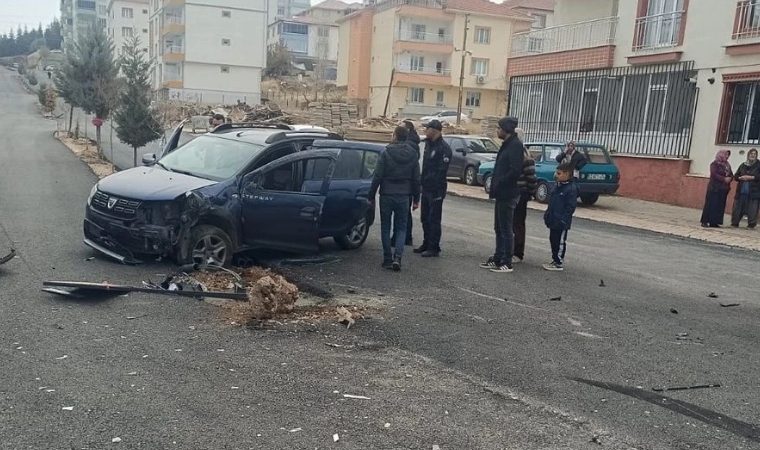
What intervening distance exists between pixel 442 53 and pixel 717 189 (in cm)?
4606

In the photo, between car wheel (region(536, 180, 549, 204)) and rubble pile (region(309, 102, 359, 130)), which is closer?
car wheel (region(536, 180, 549, 204))

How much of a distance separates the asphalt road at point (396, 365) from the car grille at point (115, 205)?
0.65m

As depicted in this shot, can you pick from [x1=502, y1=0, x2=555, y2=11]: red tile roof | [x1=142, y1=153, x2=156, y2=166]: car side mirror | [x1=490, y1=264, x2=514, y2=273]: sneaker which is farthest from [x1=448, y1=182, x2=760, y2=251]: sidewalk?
[x1=502, y1=0, x2=555, y2=11]: red tile roof

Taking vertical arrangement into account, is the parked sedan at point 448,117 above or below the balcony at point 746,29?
below

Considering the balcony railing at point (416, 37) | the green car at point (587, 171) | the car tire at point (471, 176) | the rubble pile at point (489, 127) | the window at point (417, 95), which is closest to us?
the green car at point (587, 171)

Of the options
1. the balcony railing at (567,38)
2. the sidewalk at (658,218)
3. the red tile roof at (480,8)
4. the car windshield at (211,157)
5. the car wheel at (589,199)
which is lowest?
the sidewalk at (658,218)

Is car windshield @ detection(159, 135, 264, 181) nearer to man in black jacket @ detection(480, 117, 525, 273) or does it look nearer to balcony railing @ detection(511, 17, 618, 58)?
man in black jacket @ detection(480, 117, 525, 273)

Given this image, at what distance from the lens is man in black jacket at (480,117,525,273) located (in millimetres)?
8266

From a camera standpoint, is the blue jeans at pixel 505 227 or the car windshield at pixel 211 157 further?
the blue jeans at pixel 505 227

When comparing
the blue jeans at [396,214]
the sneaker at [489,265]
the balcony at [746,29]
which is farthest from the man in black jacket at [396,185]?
the balcony at [746,29]

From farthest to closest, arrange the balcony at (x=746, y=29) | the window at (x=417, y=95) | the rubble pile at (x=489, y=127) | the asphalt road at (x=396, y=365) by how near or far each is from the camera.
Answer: the window at (x=417, y=95) < the rubble pile at (x=489, y=127) < the balcony at (x=746, y=29) < the asphalt road at (x=396, y=365)

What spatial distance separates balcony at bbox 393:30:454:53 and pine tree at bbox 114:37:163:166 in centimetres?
4134

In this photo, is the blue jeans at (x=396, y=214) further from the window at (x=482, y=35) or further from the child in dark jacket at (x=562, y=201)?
the window at (x=482, y=35)

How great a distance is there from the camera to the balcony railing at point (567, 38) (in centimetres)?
2156
